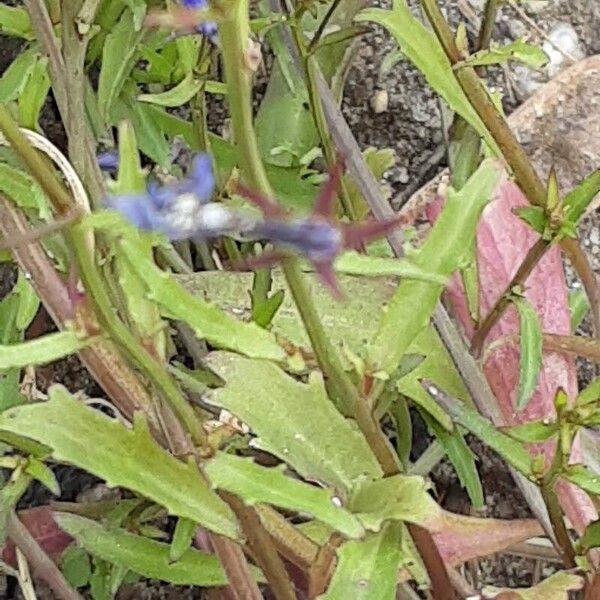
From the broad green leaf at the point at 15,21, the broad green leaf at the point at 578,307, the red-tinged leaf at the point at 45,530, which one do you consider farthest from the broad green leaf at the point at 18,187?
the broad green leaf at the point at 578,307

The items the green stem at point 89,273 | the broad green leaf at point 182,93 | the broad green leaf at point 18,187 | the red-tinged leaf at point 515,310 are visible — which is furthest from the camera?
the red-tinged leaf at point 515,310

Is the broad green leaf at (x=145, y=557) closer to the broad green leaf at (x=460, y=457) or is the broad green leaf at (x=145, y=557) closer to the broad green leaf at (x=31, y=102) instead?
the broad green leaf at (x=460, y=457)

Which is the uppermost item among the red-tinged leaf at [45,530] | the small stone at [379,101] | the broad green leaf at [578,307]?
the small stone at [379,101]

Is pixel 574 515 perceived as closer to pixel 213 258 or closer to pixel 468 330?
pixel 468 330

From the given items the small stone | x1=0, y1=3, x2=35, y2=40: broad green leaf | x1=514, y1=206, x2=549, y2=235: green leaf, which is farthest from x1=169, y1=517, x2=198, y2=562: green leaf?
the small stone

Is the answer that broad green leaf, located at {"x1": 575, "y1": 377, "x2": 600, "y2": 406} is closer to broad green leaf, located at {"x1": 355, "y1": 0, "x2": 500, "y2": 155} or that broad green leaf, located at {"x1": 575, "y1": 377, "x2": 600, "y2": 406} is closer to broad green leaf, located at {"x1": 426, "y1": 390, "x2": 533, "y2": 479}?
broad green leaf, located at {"x1": 426, "y1": 390, "x2": 533, "y2": 479}

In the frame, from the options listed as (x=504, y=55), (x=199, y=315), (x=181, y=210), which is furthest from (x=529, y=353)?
(x=181, y=210)

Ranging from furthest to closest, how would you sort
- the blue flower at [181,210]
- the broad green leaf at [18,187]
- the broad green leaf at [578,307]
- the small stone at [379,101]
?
the small stone at [379,101] < the broad green leaf at [578,307] < the broad green leaf at [18,187] < the blue flower at [181,210]
